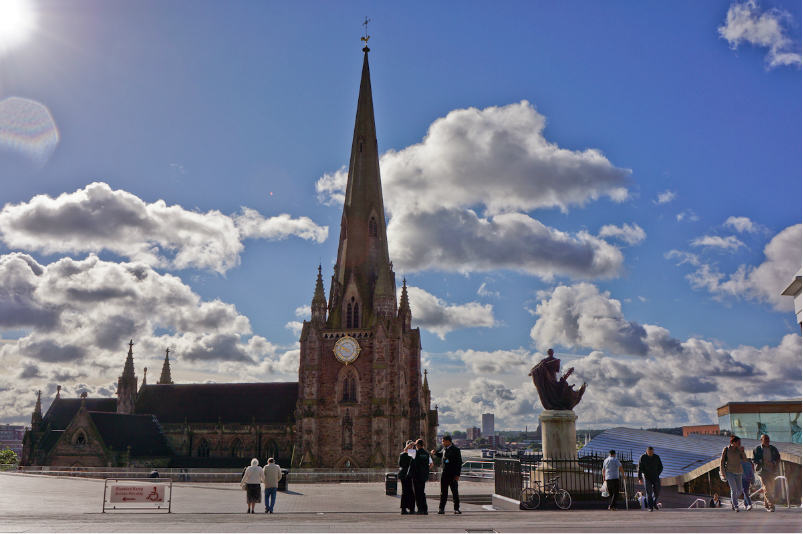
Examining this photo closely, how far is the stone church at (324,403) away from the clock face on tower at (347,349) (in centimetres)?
9

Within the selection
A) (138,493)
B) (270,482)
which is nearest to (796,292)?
(270,482)

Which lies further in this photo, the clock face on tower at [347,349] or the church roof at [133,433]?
the church roof at [133,433]

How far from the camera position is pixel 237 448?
60.5m

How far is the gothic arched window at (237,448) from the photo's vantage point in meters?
60.2

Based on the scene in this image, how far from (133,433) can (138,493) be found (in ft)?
158

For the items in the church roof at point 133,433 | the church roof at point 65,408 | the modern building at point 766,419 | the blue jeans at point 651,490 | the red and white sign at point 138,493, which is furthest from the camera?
the modern building at point 766,419

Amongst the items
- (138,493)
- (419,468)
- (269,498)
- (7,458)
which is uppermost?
(419,468)

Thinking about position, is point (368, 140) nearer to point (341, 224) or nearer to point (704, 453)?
point (341, 224)

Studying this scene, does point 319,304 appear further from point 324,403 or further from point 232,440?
point 232,440

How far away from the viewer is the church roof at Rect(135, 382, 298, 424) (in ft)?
204

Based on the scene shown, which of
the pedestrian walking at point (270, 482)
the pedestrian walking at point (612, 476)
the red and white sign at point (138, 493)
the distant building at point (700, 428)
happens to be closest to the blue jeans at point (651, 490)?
the pedestrian walking at point (612, 476)

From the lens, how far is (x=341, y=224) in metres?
61.4

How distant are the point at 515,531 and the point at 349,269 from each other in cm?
4833

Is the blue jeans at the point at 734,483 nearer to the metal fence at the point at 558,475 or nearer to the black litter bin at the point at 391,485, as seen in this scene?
the metal fence at the point at 558,475
